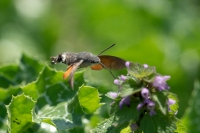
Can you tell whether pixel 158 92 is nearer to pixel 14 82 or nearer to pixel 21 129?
pixel 21 129

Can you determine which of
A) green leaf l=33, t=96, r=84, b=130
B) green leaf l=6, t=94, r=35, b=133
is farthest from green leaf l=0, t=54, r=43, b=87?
green leaf l=6, t=94, r=35, b=133

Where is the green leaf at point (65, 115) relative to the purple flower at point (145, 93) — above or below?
above

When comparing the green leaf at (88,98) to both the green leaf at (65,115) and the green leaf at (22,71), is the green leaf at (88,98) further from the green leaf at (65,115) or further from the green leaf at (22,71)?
the green leaf at (22,71)

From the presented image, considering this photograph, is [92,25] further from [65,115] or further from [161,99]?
[161,99]

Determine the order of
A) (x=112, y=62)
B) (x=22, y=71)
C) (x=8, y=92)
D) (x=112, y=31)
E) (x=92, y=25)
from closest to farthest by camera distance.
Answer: (x=112, y=62)
(x=8, y=92)
(x=22, y=71)
(x=112, y=31)
(x=92, y=25)

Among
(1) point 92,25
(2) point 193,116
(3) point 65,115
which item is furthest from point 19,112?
(1) point 92,25

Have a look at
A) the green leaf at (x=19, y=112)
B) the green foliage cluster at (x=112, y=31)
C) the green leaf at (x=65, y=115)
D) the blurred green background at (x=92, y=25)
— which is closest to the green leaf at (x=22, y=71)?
the green leaf at (x=65, y=115)
